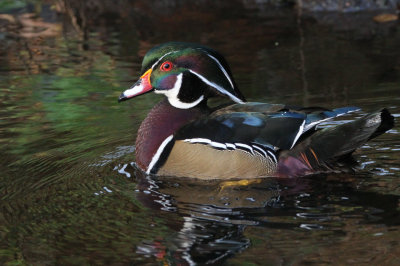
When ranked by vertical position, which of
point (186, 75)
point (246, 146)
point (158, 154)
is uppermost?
point (186, 75)

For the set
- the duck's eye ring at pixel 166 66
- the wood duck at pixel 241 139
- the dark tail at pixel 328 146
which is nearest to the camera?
the dark tail at pixel 328 146

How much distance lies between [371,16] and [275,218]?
806 cm

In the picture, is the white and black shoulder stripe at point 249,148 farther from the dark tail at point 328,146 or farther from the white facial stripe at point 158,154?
the white facial stripe at point 158,154

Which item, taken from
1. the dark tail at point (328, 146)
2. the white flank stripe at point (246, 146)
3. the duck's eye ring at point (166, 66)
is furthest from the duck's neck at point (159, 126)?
the dark tail at point (328, 146)

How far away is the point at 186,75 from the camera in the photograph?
20.7ft

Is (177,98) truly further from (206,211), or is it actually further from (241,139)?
(206,211)

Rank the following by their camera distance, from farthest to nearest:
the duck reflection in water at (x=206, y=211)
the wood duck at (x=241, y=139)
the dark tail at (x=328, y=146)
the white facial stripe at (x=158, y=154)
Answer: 1. the white facial stripe at (x=158, y=154)
2. the wood duck at (x=241, y=139)
3. the dark tail at (x=328, y=146)
4. the duck reflection in water at (x=206, y=211)

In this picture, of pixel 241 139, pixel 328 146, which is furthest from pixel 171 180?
pixel 328 146

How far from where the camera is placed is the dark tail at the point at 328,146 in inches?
221

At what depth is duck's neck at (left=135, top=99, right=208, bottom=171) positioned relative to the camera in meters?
6.24

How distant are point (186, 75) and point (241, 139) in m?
0.80

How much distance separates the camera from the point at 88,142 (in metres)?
7.07

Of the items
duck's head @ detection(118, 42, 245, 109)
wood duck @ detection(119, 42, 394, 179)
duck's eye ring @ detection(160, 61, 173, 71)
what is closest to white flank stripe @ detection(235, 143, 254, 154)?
wood duck @ detection(119, 42, 394, 179)

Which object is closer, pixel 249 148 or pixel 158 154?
pixel 249 148
